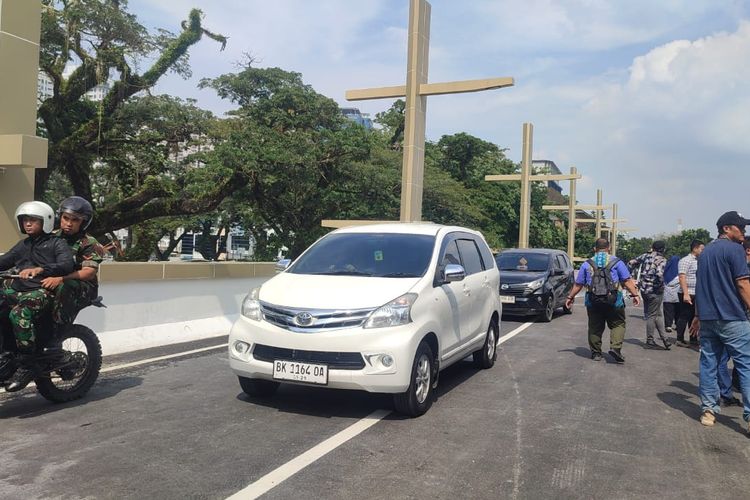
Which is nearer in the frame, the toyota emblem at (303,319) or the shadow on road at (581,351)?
the toyota emblem at (303,319)

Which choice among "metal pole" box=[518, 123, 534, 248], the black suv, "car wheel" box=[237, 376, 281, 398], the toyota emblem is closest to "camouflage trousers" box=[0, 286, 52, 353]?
"car wheel" box=[237, 376, 281, 398]

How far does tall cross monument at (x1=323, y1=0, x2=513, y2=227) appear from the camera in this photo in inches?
632

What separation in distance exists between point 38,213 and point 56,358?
129cm

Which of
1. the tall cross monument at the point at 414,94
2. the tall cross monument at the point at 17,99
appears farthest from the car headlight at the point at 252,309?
the tall cross monument at the point at 414,94

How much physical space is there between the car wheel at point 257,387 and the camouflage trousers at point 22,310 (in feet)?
5.97

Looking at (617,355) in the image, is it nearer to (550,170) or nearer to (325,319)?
(325,319)

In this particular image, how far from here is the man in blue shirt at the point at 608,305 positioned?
28.3ft

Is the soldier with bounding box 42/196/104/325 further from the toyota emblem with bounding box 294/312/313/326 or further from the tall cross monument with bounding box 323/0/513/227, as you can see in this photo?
the tall cross monument with bounding box 323/0/513/227

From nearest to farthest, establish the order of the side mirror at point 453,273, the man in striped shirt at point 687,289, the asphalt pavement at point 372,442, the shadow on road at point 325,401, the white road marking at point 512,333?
the asphalt pavement at point 372,442 < the shadow on road at point 325,401 < the side mirror at point 453,273 < the man in striped shirt at point 687,289 < the white road marking at point 512,333

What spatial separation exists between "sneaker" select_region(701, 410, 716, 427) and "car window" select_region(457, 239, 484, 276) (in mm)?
2750

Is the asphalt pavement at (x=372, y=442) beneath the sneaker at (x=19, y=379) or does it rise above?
beneath

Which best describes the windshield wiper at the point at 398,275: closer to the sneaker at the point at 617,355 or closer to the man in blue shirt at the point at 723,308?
the man in blue shirt at the point at 723,308

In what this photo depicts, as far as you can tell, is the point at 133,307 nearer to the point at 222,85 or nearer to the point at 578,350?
the point at 578,350

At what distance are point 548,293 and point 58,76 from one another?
54.6 ft
